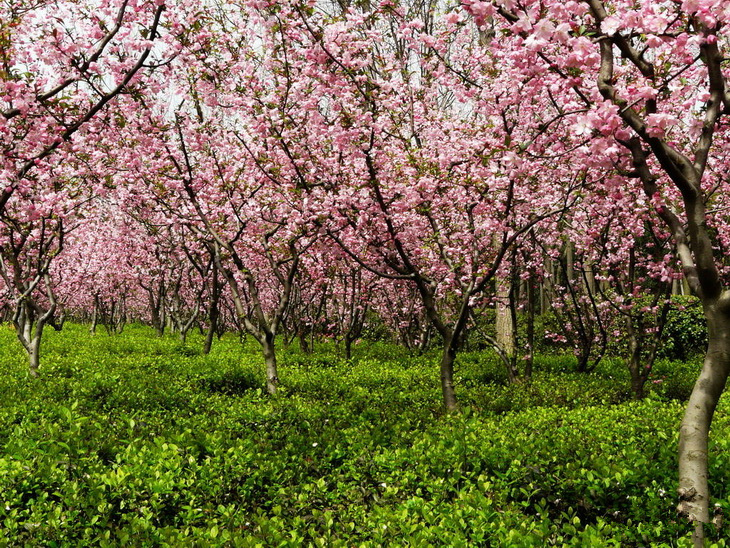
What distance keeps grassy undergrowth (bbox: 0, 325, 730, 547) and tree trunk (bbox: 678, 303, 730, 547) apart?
8.5 inches

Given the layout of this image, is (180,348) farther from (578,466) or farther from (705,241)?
(705,241)

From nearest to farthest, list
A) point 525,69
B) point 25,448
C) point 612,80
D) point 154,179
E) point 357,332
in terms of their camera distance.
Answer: point 612,80
point 525,69
point 25,448
point 154,179
point 357,332

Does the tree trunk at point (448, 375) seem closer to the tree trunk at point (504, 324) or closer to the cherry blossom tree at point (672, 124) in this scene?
the cherry blossom tree at point (672, 124)

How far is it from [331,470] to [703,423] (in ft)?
11.2

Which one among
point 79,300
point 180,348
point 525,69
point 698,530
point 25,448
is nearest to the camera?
point 698,530

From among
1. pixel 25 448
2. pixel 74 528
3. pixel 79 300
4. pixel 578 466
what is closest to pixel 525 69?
pixel 578 466

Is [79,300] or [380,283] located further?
[79,300]

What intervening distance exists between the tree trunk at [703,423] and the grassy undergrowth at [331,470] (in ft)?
0.71

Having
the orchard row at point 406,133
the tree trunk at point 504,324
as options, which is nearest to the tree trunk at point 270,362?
the orchard row at point 406,133

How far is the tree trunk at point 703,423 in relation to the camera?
3.99 m

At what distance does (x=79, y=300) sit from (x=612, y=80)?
34.9 meters

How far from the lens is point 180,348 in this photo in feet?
50.8

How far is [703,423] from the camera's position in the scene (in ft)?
13.3

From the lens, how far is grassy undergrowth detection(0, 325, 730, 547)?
4055mm
